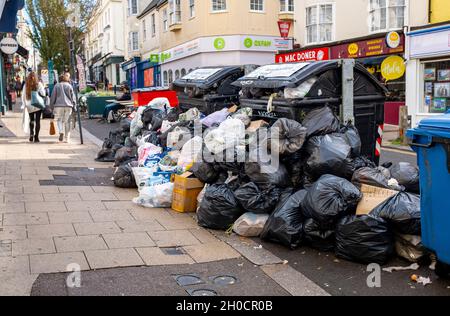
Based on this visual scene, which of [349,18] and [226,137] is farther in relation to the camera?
[349,18]

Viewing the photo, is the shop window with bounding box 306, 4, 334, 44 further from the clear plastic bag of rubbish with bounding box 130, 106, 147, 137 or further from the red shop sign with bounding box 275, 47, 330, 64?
the clear plastic bag of rubbish with bounding box 130, 106, 147, 137

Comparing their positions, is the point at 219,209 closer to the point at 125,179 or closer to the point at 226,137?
the point at 226,137

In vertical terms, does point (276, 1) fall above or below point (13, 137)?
above

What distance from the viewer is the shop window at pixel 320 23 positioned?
21.5 m

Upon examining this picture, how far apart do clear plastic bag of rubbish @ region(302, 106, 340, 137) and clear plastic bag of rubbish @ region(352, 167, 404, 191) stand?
0.70 m

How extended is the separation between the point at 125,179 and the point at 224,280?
150 inches

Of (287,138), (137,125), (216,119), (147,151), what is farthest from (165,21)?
(287,138)

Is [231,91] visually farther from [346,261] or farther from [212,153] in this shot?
[346,261]

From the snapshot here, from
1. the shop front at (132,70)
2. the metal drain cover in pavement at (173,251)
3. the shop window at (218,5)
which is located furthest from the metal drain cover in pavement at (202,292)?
the shop front at (132,70)

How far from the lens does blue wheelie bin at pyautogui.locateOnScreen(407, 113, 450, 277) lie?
3699 millimetres

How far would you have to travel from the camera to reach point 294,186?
5.49 meters

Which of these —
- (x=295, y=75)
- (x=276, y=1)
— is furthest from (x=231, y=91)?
(x=276, y=1)

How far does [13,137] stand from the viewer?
13.2 metres

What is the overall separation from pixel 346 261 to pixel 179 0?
86.9 ft
